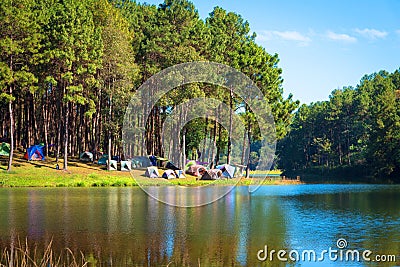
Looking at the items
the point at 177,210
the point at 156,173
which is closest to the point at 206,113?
the point at 156,173

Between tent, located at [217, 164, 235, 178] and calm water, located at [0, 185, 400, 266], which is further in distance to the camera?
tent, located at [217, 164, 235, 178]

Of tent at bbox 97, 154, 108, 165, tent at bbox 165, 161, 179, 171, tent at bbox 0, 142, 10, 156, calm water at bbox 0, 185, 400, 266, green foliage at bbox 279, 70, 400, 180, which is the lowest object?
calm water at bbox 0, 185, 400, 266

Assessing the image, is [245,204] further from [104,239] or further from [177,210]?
[104,239]

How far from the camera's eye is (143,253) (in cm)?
1544

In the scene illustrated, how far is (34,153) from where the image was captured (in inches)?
1991

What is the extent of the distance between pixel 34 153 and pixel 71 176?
5.91m

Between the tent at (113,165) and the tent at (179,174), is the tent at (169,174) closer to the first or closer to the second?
the tent at (179,174)

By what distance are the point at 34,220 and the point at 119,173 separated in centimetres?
3082

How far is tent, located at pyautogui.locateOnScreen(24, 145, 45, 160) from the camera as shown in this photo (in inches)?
1981

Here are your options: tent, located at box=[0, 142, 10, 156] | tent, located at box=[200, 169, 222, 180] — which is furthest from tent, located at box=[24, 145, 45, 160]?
tent, located at box=[200, 169, 222, 180]

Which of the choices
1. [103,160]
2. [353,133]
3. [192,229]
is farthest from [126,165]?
[353,133]

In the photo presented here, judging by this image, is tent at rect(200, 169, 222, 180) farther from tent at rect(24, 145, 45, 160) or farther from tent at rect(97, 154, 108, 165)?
tent at rect(24, 145, 45, 160)

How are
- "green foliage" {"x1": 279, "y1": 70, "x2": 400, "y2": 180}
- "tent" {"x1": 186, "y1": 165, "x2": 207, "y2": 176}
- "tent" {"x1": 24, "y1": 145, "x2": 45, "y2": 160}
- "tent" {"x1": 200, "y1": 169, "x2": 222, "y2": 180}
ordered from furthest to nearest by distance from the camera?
"green foliage" {"x1": 279, "y1": 70, "x2": 400, "y2": 180} → "tent" {"x1": 186, "y1": 165, "x2": 207, "y2": 176} → "tent" {"x1": 200, "y1": 169, "x2": 222, "y2": 180} → "tent" {"x1": 24, "y1": 145, "x2": 45, "y2": 160}

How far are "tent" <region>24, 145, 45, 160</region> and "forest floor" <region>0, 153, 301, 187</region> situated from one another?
0.57 m
